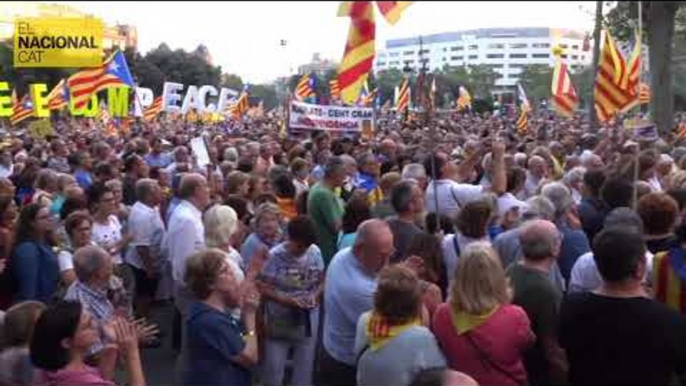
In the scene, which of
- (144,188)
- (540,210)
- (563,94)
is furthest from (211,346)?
(563,94)

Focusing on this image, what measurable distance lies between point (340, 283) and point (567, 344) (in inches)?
58.6

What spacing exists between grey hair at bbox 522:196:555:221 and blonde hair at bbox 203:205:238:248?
2056mm

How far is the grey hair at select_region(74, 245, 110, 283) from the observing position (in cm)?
534

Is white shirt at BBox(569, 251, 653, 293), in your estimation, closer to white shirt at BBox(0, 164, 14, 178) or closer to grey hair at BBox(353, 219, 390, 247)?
grey hair at BBox(353, 219, 390, 247)

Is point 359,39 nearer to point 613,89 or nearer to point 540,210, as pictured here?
point 540,210

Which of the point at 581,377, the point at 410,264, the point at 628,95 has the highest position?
the point at 628,95

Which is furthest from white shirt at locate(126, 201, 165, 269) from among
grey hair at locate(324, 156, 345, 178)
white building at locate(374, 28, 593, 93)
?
white building at locate(374, 28, 593, 93)

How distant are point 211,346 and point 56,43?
17.0 metres

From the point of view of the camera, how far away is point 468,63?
10575 cm

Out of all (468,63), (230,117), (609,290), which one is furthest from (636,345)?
(468,63)

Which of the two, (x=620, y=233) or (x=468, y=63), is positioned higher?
(x=468, y=63)

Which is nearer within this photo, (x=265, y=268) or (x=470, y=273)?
(x=470, y=273)

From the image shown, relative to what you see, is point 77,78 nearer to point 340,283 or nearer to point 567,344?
point 340,283

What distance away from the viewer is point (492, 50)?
306 ft
